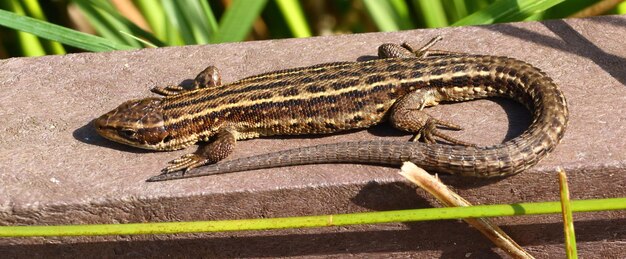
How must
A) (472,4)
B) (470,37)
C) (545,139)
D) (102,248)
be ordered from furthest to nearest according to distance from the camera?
(472,4) → (470,37) → (102,248) → (545,139)

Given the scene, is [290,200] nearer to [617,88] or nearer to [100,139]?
[100,139]

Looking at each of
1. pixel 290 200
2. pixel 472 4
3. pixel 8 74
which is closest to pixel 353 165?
pixel 290 200

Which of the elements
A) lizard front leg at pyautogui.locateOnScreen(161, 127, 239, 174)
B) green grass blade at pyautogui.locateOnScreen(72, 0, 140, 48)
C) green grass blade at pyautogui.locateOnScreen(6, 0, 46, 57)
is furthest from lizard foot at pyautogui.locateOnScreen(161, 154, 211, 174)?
green grass blade at pyautogui.locateOnScreen(6, 0, 46, 57)

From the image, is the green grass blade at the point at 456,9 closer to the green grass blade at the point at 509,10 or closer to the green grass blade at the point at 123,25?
the green grass blade at the point at 509,10

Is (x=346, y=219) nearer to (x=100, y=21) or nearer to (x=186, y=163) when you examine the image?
(x=186, y=163)

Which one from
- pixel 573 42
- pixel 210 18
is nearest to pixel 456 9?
pixel 573 42

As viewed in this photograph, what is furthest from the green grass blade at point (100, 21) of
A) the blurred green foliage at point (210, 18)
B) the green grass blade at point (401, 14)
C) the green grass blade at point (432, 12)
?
the green grass blade at point (432, 12)
